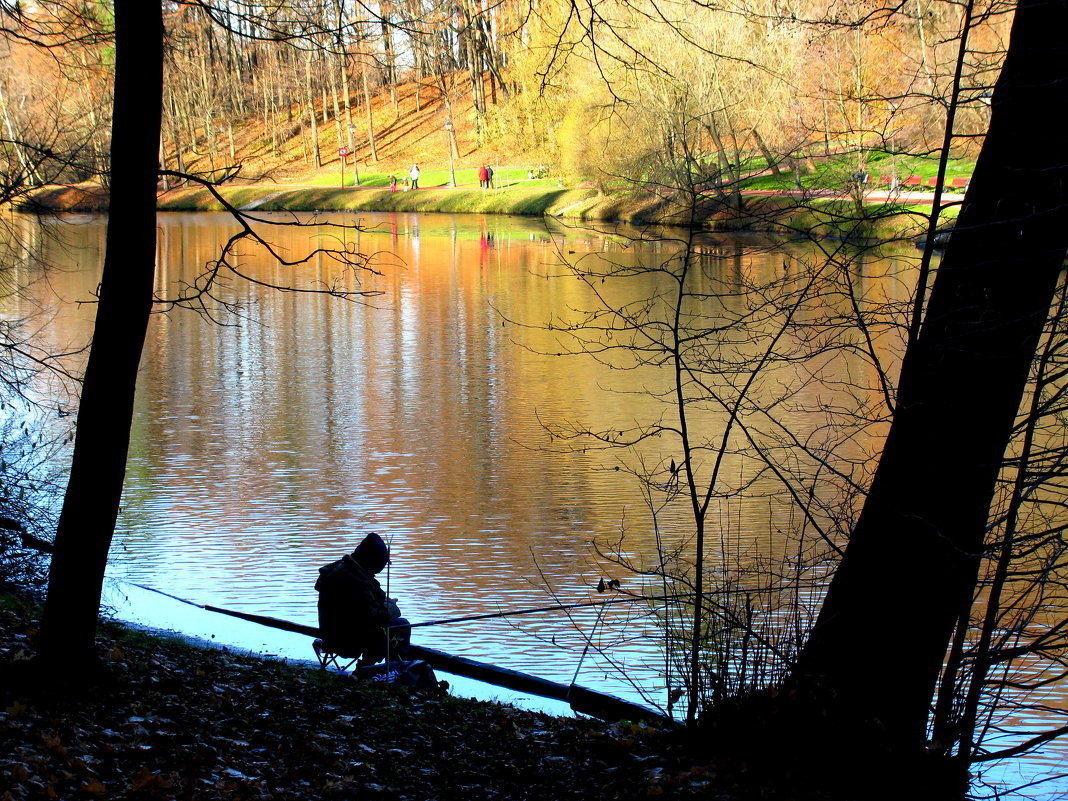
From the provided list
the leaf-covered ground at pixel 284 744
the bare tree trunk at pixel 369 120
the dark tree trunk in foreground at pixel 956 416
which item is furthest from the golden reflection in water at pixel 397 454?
the bare tree trunk at pixel 369 120

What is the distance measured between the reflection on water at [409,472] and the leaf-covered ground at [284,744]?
1450mm

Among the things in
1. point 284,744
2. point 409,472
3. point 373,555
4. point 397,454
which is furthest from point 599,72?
point 284,744

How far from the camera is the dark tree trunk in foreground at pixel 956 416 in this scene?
15.8ft

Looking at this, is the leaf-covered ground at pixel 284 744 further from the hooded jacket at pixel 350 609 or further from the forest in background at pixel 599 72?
the forest in background at pixel 599 72

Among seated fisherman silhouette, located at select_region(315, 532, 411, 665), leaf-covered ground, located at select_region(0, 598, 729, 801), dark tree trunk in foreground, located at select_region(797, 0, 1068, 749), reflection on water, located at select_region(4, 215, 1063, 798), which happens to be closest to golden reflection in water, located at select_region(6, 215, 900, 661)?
reflection on water, located at select_region(4, 215, 1063, 798)

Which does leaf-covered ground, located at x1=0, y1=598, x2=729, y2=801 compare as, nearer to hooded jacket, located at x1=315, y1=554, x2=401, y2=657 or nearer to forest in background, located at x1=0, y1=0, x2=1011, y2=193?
hooded jacket, located at x1=315, y1=554, x2=401, y2=657

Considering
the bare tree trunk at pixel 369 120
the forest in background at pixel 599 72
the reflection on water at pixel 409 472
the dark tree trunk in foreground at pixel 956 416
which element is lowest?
the reflection on water at pixel 409 472

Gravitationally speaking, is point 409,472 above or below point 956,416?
below

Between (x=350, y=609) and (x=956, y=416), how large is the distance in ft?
13.0

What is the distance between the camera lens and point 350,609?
7.01m

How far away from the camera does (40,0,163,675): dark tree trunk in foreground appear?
195 inches

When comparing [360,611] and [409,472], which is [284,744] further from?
[409,472]

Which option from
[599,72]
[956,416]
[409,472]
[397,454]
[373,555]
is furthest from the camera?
[397,454]

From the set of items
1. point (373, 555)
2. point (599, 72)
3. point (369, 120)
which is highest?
point (369, 120)
